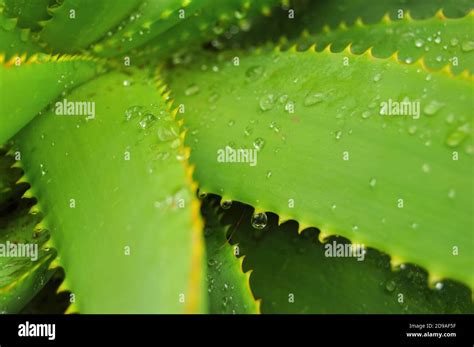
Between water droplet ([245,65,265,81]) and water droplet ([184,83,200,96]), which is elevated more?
water droplet ([245,65,265,81])

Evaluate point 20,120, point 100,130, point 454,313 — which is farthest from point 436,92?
point 20,120

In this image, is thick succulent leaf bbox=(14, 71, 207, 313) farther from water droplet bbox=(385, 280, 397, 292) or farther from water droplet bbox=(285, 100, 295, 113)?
water droplet bbox=(385, 280, 397, 292)

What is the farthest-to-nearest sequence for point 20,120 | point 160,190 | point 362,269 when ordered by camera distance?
1. point 362,269
2. point 20,120
3. point 160,190

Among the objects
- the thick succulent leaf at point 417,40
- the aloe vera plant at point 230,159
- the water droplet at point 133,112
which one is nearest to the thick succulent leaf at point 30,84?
the aloe vera plant at point 230,159

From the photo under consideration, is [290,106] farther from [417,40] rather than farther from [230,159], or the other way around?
[417,40]

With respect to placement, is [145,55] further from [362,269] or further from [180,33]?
[362,269]

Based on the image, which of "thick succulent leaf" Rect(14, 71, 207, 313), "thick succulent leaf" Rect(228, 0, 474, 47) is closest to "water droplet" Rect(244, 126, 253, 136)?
"thick succulent leaf" Rect(14, 71, 207, 313)
